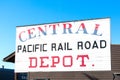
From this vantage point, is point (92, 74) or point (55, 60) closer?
point (55, 60)

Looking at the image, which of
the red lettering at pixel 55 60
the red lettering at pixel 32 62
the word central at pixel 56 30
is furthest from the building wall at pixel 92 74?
the word central at pixel 56 30

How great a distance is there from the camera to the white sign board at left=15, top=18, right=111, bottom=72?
19844 millimetres

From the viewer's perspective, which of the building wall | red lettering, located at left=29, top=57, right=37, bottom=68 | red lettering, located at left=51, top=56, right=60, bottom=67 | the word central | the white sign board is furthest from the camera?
the building wall

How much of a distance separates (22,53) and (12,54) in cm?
424

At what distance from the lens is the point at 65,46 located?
819 inches

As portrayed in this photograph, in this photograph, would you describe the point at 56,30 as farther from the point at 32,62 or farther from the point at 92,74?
the point at 92,74

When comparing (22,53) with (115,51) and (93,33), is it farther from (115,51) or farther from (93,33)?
(115,51)

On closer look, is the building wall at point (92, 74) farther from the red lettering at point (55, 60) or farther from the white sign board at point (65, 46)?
the red lettering at point (55, 60)

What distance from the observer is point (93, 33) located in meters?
20.1

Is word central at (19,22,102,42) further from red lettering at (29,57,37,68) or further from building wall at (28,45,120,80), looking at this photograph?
building wall at (28,45,120,80)

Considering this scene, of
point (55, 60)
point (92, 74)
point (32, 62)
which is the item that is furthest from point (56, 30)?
point (92, 74)

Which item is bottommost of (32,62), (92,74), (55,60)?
(92,74)

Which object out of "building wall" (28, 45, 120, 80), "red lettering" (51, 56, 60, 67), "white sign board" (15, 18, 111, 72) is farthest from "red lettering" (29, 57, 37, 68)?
"building wall" (28, 45, 120, 80)

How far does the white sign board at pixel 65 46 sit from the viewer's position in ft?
65.1
